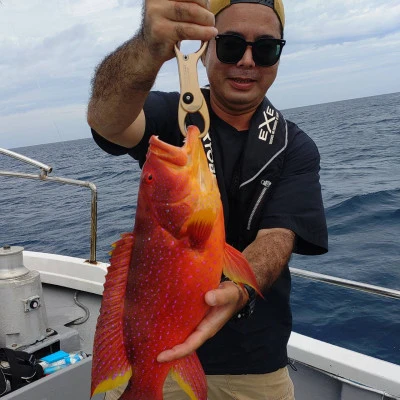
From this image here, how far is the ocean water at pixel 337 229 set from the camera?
A: 5.95 m

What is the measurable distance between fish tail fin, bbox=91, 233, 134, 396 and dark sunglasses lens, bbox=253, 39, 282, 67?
1.05 m

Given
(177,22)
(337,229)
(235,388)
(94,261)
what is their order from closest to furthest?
(177,22)
(235,388)
(94,261)
(337,229)

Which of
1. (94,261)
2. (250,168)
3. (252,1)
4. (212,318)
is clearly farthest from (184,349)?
(94,261)

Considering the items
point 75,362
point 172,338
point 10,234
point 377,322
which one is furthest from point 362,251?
point 10,234

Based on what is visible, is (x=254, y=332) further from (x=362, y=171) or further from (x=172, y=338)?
(x=362, y=171)

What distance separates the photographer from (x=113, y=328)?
164 cm

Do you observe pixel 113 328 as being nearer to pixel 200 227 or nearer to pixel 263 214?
pixel 200 227

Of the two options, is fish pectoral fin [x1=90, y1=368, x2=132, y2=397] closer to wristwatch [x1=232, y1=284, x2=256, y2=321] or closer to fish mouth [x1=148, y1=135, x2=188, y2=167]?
wristwatch [x1=232, y1=284, x2=256, y2=321]

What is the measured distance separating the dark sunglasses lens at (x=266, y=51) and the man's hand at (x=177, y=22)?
0.63 meters

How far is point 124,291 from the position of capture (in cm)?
164

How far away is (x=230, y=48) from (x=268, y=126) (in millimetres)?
504

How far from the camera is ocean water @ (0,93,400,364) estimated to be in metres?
5.95

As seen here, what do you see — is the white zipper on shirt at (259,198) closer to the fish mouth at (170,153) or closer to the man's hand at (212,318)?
the man's hand at (212,318)

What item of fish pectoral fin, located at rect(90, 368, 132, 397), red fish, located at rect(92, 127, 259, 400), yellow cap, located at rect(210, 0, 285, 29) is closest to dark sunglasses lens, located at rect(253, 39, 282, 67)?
yellow cap, located at rect(210, 0, 285, 29)
